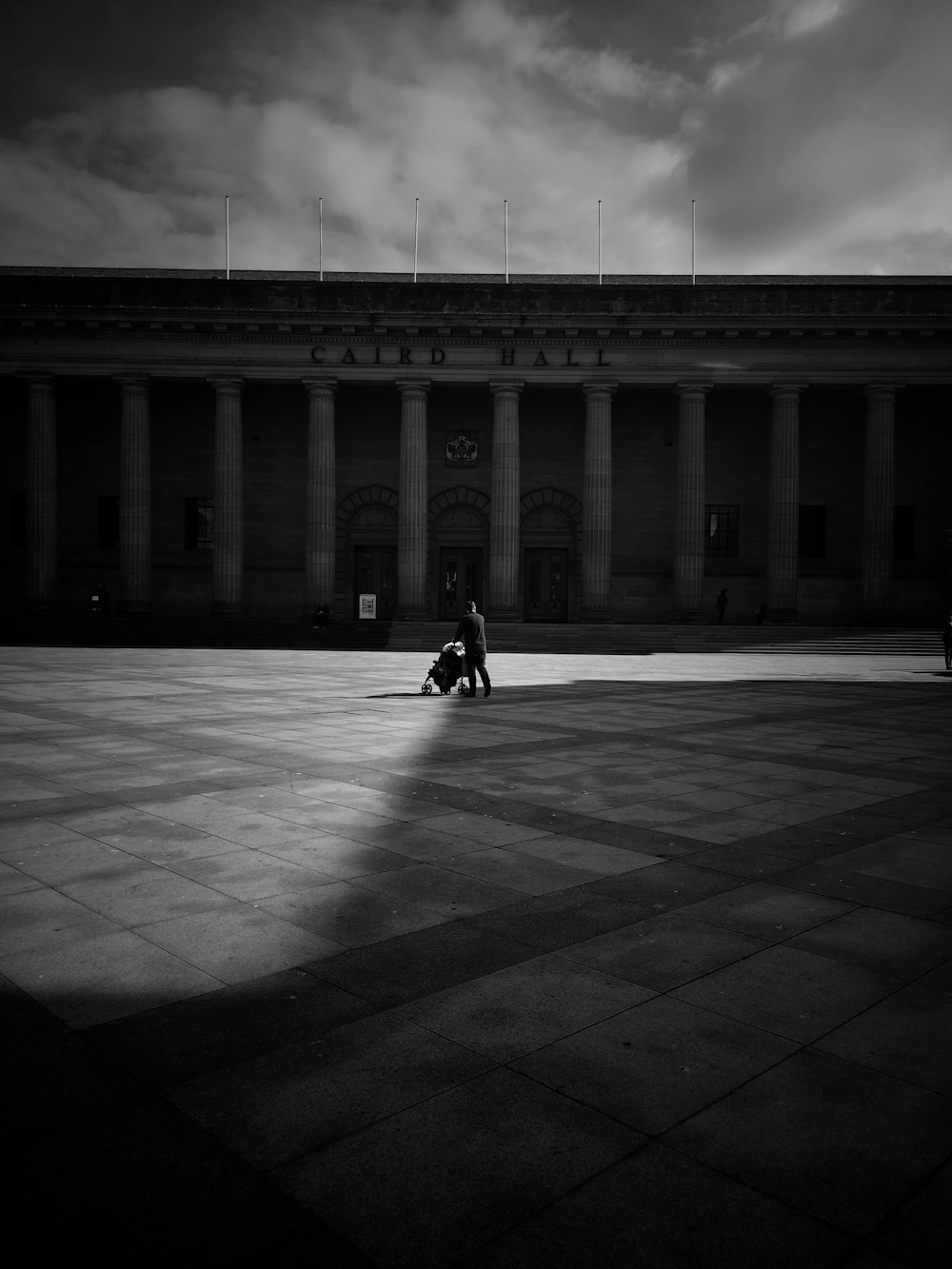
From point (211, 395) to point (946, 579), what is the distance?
112 ft

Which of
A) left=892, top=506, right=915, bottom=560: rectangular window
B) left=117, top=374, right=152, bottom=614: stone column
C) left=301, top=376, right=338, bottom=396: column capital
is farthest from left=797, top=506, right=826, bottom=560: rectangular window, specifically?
left=117, top=374, right=152, bottom=614: stone column

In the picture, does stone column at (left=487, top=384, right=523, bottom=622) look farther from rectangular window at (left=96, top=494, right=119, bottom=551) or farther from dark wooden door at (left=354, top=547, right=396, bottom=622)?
rectangular window at (left=96, top=494, right=119, bottom=551)

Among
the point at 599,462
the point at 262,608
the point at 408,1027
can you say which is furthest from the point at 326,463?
the point at 408,1027

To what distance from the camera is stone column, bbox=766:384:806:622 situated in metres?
39.3

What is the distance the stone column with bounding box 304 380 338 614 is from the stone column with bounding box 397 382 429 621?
3.06 meters

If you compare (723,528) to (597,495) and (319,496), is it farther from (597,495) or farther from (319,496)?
(319,496)

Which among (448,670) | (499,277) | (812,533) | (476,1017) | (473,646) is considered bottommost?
A: (476,1017)

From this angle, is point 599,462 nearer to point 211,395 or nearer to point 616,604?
point 616,604

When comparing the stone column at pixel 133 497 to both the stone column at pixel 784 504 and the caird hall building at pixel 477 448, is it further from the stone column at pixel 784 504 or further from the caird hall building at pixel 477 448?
the stone column at pixel 784 504

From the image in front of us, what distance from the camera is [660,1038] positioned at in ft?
12.8

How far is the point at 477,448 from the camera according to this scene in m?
43.2

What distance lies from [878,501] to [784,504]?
3.79 meters

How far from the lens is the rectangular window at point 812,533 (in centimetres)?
4272

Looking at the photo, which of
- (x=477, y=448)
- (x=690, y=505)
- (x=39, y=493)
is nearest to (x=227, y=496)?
(x=39, y=493)
